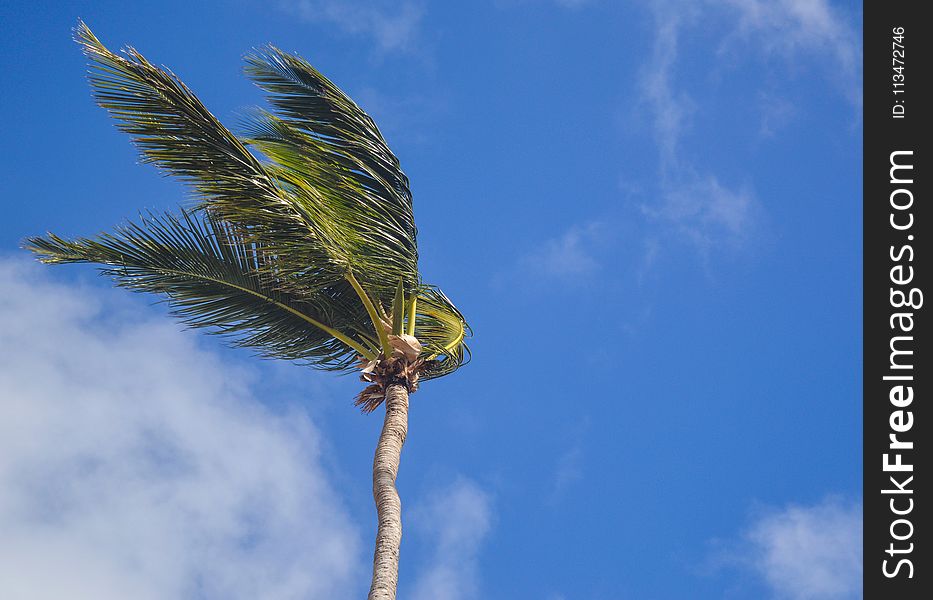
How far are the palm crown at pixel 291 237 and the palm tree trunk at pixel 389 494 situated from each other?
49 centimetres

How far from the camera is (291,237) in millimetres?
9719

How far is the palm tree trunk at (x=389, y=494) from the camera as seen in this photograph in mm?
8516

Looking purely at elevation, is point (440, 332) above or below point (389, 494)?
above

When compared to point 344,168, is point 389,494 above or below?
below

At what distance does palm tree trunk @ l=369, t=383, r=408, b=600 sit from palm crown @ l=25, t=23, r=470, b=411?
0.49 metres

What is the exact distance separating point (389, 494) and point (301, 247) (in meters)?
2.40

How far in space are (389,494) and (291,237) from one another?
8.26 feet

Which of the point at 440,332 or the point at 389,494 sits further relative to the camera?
the point at 440,332

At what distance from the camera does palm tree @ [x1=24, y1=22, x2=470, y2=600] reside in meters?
9.41

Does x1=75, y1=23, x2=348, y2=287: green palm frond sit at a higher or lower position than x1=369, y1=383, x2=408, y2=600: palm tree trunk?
higher

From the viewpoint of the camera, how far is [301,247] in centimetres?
973
